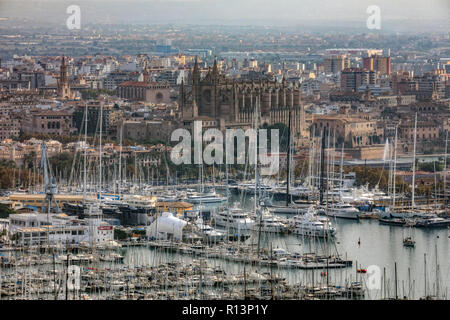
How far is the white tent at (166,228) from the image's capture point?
401 inches

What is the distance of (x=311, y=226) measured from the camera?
1092cm

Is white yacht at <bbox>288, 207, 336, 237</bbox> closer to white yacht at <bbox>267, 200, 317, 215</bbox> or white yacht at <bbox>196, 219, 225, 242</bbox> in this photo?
white yacht at <bbox>196, 219, 225, 242</bbox>

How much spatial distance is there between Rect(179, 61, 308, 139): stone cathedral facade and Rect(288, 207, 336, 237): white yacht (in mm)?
9384

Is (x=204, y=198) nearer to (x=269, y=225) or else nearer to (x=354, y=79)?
(x=269, y=225)

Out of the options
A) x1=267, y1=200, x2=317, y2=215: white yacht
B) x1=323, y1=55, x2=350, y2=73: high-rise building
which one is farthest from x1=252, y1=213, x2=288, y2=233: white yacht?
x1=323, y1=55, x2=350, y2=73: high-rise building

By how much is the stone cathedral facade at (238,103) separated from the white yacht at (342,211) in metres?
7.85

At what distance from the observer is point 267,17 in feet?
95.2

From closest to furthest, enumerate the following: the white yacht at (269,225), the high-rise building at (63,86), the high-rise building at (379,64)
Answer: the white yacht at (269,225), the high-rise building at (63,86), the high-rise building at (379,64)

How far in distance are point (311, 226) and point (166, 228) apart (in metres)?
1.37

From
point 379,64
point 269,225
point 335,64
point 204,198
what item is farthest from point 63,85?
point 269,225

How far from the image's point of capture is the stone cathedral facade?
69.9ft

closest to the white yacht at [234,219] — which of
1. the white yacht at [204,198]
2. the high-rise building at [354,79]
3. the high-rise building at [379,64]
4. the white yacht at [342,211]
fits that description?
the white yacht at [342,211]

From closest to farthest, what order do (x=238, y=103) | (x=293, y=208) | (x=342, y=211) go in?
(x=342, y=211), (x=293, y=208), (x=238, y=103)

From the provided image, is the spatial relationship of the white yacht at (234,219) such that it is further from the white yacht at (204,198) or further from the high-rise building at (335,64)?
the high-rise building at (335,64)
